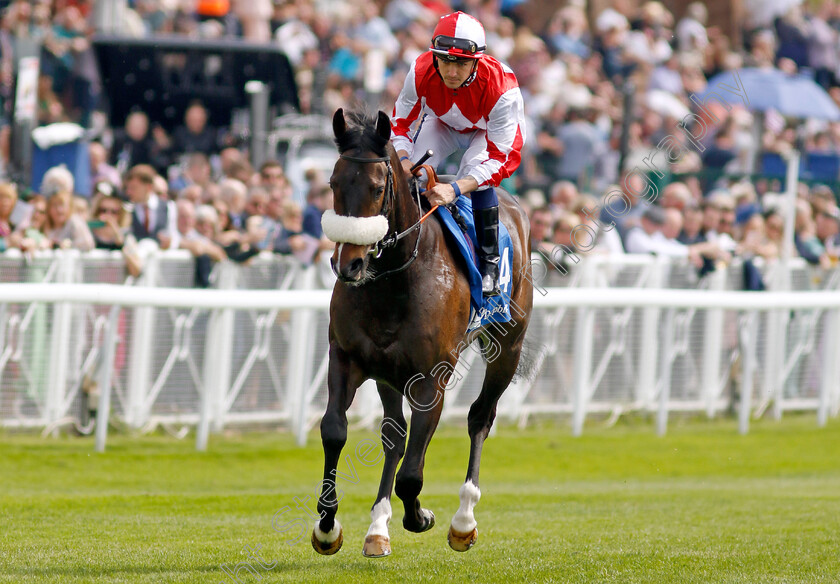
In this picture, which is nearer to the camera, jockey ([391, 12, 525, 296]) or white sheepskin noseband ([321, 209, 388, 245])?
white sheepskin noseband ([321, 209, 388, 245])

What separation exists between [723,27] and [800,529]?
15.0 m

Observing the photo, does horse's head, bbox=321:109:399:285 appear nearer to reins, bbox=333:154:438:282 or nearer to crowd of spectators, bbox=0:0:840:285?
reins, bbox=333:154:438:282

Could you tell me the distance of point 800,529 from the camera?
20.8 feet

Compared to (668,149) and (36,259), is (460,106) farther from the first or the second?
(668,149)

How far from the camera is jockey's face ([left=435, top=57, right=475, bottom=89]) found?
542 centimetres

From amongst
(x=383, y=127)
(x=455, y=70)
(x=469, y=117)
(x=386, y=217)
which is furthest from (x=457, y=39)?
(x=386, y=217)

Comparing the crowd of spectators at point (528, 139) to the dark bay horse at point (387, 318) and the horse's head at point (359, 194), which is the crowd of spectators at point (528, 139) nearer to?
the dark bay horse at point (387, 318)

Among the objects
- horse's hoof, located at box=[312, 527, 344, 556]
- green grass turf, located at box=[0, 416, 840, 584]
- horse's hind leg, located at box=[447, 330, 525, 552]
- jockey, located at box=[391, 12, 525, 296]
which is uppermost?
jockey, located at box=[391, 12, 525, 296]

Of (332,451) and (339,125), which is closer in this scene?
(339,125)

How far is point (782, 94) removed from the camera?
43.3ft

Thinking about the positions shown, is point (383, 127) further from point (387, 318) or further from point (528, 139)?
point (528, 139)

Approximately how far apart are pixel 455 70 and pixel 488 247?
893 millimetres

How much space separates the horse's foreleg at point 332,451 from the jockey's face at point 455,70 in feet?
4.59

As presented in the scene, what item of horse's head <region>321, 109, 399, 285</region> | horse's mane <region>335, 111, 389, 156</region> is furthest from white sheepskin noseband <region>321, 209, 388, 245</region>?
horse's mane <region>335, 111, 389, 156</region>
